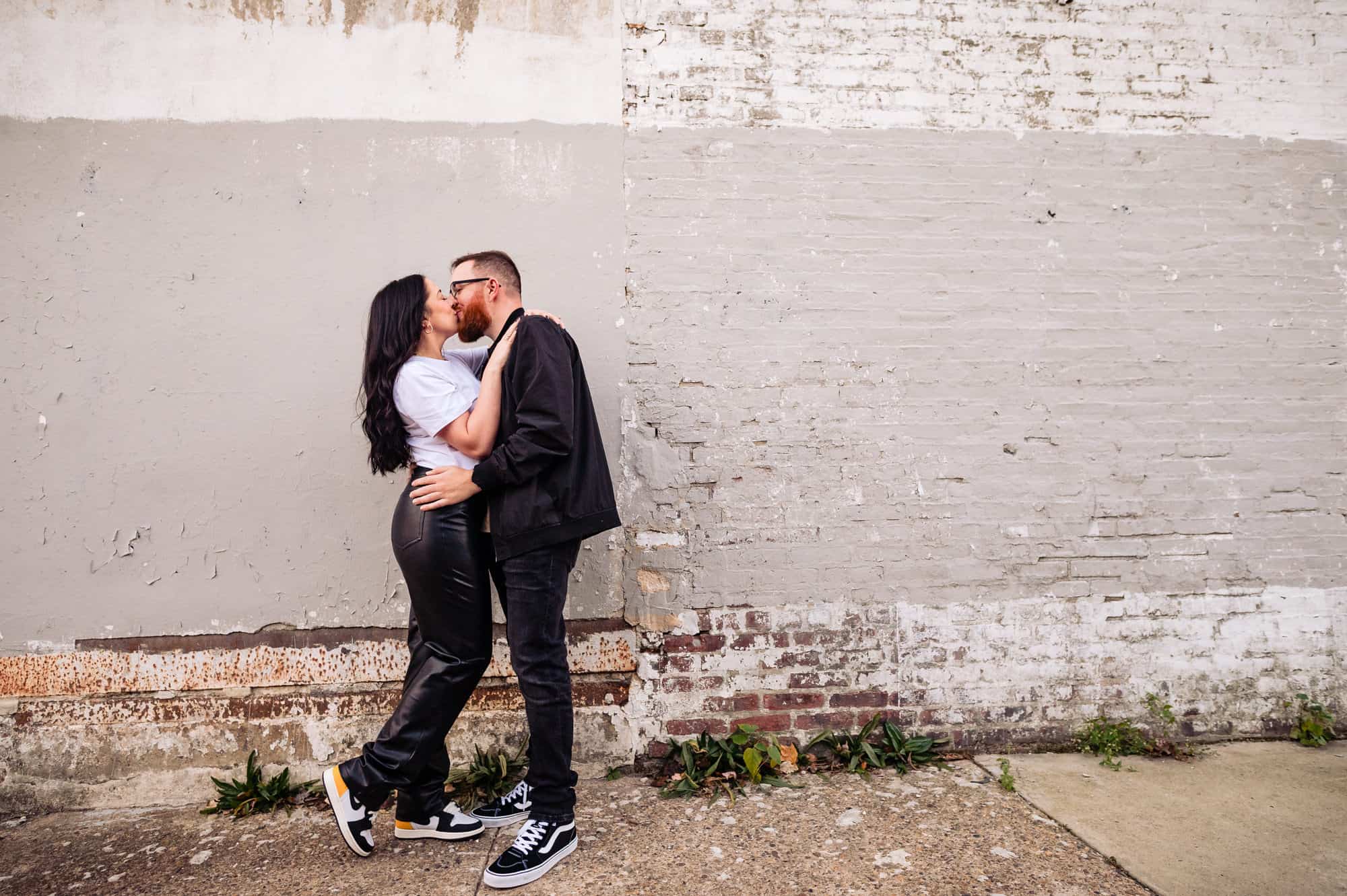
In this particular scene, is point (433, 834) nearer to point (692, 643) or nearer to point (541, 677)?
point (541, 677)

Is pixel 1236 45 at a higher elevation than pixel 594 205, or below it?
higher

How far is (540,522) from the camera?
2656 mm

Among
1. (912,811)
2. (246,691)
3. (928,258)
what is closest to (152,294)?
(246,691)

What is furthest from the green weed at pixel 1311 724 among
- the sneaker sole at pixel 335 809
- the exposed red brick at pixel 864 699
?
→ the sneaker sole at pixel 335 809

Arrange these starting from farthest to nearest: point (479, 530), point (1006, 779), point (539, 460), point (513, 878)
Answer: point (1006, 779)
point (479, 530)
point (539, 460)
point (513, 878)

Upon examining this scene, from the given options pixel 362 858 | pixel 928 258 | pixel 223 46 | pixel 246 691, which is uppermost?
pixel 223 46

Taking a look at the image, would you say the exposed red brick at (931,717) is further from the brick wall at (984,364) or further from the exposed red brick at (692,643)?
the exposed red brick at (692,643)

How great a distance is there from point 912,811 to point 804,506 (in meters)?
1.27

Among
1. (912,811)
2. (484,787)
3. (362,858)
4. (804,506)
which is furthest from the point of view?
(804,506)

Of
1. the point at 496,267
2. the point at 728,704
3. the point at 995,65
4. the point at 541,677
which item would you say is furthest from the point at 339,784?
the point at 995,65

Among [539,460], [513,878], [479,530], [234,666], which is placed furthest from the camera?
[234,666]

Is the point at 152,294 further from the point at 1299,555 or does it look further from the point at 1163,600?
the point at 1299,555

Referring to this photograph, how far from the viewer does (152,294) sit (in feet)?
10.7

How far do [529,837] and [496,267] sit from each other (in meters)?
2.07
